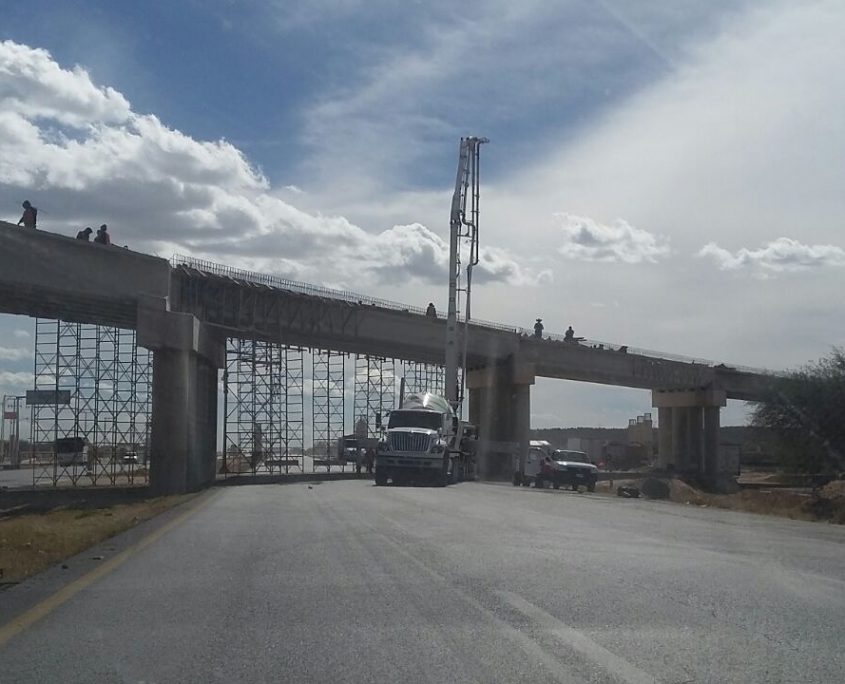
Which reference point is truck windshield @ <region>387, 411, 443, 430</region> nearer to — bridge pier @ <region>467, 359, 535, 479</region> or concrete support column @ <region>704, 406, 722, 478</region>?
bridge pier @ <region>467, 359, 535, 479</region>

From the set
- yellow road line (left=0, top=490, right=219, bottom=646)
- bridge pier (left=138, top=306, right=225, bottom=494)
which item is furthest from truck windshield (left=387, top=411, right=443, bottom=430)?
yellow road line (left=0, top=490, right=219, bottom=646)

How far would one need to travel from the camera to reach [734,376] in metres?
84.8

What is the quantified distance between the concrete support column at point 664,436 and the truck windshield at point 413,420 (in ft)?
136

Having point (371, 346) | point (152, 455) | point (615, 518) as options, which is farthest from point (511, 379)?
point (615, 518)

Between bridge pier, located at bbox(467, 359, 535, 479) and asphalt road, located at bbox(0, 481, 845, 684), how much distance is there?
47276mm

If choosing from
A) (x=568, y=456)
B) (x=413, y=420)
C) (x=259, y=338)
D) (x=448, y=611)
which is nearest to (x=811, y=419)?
(x=568, y=456)

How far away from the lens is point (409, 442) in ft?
153

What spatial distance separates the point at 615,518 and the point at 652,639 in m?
15.1

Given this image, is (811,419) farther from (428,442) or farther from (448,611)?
(448,611)

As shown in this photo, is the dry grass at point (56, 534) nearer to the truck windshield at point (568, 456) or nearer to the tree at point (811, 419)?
the truck windshield at point (568, 456)

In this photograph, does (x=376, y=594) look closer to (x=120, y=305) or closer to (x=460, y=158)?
(x=120, y=305)

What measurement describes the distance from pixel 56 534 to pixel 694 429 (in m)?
68.9

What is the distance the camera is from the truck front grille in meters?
46.7

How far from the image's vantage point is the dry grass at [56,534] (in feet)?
51.4
